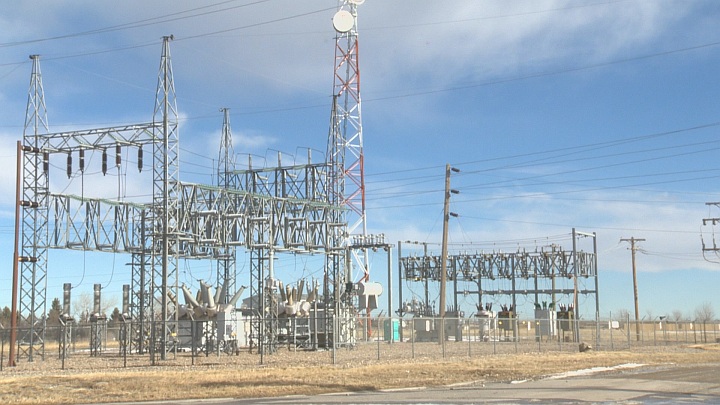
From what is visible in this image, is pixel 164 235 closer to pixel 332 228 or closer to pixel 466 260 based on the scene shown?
pixel 332 228

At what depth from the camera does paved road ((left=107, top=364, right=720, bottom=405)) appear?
18.9 m

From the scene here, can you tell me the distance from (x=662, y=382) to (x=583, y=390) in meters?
3.67

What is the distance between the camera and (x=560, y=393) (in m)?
20.2

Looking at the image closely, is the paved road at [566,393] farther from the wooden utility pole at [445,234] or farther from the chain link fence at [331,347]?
the wooden utility pole at [445,234]

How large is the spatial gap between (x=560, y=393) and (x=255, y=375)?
10.1 metres

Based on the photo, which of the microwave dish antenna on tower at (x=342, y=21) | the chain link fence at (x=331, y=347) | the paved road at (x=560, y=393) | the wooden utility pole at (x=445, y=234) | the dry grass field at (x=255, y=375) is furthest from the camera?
the microwave dish antenna on tower at (x=342, y=21)

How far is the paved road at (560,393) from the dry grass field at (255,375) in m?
1.58

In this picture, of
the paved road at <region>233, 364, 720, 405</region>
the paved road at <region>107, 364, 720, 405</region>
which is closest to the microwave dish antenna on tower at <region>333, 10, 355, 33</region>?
the paved road at <region>107, 364, 720, 405</region>

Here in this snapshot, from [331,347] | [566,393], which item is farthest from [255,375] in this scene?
[331,347]

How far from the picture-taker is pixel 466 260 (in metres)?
70.8

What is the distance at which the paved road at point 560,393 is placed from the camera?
A: 18859mm

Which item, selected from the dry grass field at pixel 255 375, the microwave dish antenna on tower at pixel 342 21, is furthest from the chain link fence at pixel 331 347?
the microwave dish antenna on tower at pixel 342 21

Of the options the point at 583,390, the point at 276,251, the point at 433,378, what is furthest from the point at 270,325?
the point at 583,390

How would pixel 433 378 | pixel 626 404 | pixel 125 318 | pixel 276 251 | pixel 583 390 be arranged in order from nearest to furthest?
pixel 626 404 → pixel 583 390 → pixel 433 378 → pixel 276 251 → pixel 125 318
